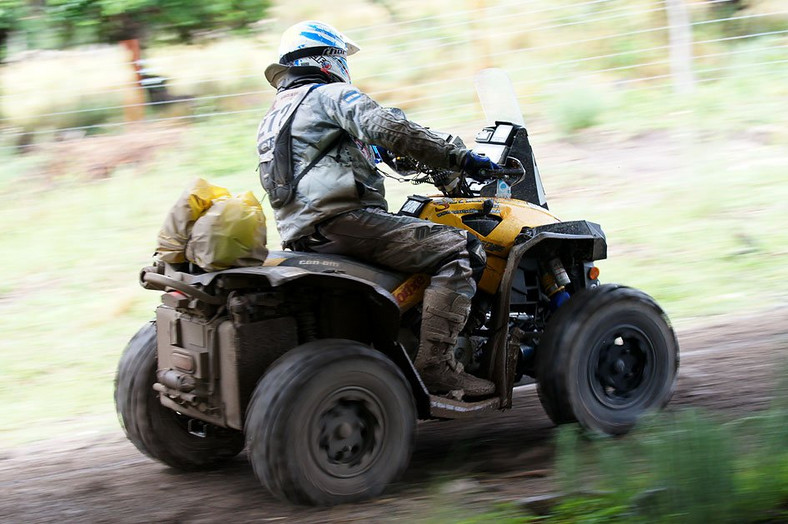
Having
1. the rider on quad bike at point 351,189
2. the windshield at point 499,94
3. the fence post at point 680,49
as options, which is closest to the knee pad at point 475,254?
the rider on quad bike at point 351,189

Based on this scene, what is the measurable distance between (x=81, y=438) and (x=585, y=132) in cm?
847

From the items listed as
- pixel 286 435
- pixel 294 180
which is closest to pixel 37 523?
pixel 286 435

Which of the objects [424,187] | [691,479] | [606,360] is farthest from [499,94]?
[424,187]

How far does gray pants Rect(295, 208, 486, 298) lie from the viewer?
553 centimetres

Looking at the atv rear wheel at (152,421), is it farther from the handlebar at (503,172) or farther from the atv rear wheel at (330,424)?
the handlebar at (503,172)

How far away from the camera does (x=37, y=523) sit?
17.4ft

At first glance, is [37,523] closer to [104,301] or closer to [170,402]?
[170,402]

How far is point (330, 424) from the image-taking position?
5.10 m

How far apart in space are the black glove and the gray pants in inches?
13.5

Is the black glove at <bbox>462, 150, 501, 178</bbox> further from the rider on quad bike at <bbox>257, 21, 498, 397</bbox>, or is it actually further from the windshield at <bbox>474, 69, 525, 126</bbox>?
the windshield at <bbox>474, 69, 525, 126</bbox>

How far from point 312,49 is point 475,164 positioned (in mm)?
1073

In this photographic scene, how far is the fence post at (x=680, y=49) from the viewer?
1462 centimetres

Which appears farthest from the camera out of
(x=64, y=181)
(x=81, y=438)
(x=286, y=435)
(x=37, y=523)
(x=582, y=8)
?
(x=582, y=8)

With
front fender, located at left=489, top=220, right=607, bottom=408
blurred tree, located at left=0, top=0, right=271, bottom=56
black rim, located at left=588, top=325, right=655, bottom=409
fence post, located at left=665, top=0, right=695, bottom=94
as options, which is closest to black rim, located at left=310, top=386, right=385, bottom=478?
front fender, located at left=489, top=220, right=607, bottom=408
